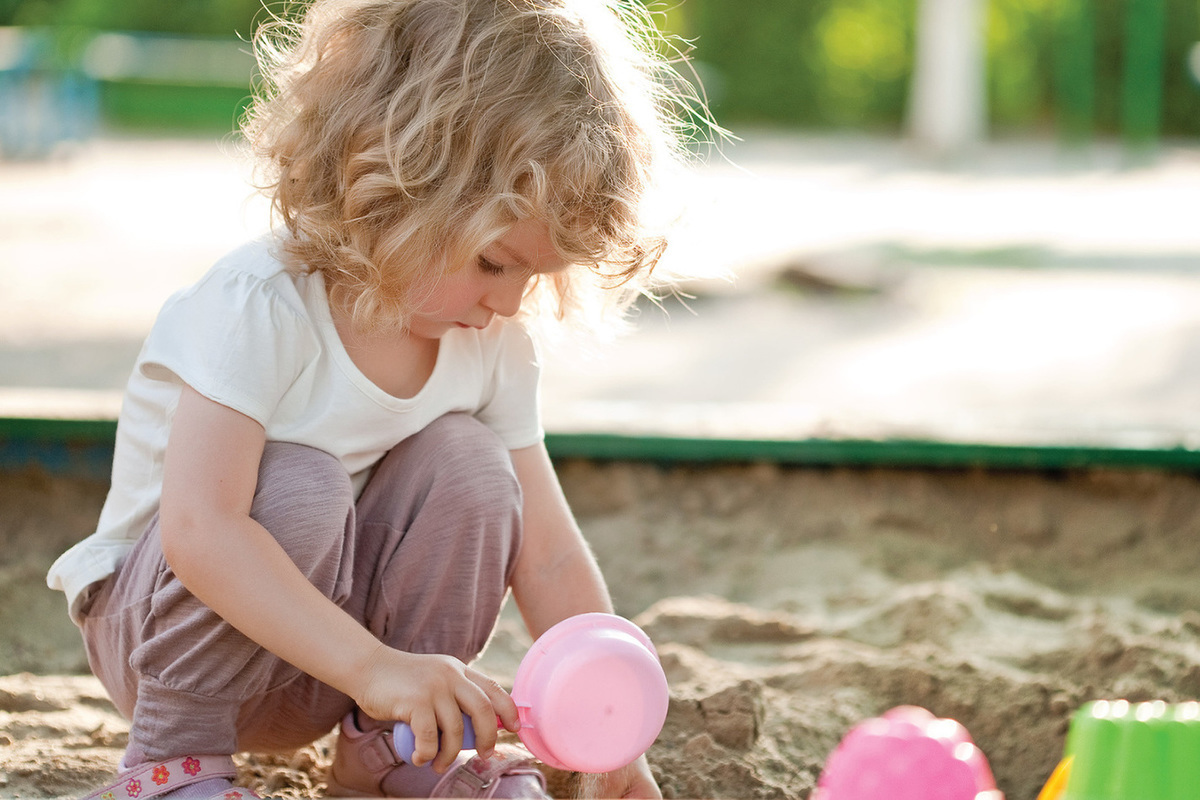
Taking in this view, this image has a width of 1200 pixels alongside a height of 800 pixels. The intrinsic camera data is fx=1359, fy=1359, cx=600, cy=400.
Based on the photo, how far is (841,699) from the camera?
1.33 meters

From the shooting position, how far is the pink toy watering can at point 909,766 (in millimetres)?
804

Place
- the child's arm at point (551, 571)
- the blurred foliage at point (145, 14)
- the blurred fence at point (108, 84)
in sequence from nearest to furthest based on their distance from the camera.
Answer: the child's arm at point (551, 571)
the blurred fence at point (108, 84)
the blurred foliage at point (145, 14)

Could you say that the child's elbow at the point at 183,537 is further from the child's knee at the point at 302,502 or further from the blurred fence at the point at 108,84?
the blurred fence at the point at 108,84

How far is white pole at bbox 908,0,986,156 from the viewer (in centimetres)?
904

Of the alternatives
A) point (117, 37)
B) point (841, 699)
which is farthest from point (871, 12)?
point (841, 699)

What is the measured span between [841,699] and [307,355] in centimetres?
63

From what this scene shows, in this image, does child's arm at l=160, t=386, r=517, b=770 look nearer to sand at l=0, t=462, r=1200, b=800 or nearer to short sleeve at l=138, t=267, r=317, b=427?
short sleeve at l=138, t=267, r=317, b=427

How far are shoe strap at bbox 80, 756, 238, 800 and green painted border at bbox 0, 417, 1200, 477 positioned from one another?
2.82 feet

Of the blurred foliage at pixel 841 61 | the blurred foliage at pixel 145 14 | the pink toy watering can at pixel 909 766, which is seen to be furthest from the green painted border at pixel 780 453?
the blurred foliage at pixel 145 14

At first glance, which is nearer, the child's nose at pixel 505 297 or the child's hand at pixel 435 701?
the child's hand at pixel 435 701

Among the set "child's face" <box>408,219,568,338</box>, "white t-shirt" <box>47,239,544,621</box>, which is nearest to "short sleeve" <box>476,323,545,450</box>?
"white t-shirt" <box>47,239,544,621</box>

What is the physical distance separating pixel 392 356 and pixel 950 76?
8.77 m

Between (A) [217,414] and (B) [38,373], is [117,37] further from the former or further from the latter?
(A) [217,414]

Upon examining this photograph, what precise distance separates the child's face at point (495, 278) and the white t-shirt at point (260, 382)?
0.08 meters
